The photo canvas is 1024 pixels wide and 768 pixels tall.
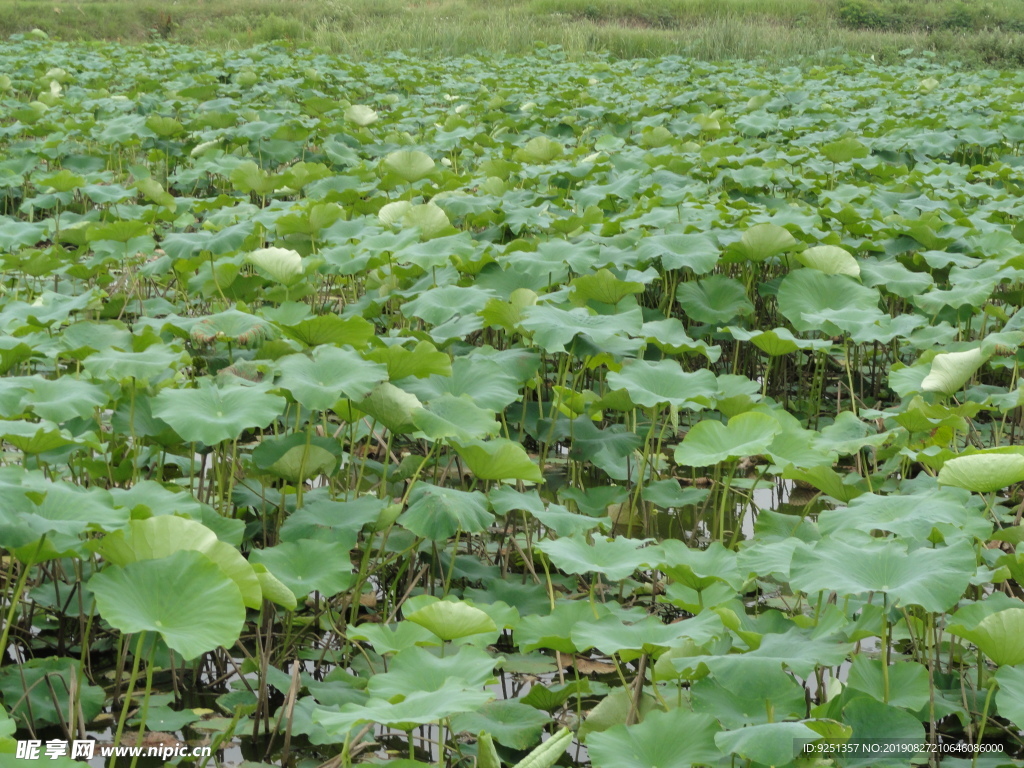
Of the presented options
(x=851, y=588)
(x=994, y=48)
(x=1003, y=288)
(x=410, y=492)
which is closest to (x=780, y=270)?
(x=1003, y=288)

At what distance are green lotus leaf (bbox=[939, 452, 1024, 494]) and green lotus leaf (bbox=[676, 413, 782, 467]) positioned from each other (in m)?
0.40

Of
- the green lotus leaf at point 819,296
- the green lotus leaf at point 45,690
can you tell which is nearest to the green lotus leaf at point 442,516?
the green lotus leaf at point 45,690

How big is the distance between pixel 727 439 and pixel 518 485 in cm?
60

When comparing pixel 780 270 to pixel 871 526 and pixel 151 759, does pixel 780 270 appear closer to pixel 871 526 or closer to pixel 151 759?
pixel 871 526

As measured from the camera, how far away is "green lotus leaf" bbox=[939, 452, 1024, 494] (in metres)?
1.78

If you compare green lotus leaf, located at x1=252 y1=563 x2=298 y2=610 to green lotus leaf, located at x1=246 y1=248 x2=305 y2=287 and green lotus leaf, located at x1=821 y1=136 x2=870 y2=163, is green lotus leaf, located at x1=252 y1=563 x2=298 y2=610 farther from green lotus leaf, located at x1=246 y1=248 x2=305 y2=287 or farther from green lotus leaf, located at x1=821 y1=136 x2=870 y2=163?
green lotus leaf, located at x1=821 y1=136 x2=870 y2=163

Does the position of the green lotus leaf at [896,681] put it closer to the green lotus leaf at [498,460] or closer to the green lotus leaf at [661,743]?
the green lotus leaf at [661,743]

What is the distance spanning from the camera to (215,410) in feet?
6.79

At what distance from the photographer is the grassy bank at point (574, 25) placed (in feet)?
45.1

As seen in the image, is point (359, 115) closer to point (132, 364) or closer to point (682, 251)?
point (682, 251)

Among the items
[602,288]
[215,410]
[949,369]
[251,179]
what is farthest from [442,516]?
[251,179]

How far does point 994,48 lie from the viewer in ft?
48.5

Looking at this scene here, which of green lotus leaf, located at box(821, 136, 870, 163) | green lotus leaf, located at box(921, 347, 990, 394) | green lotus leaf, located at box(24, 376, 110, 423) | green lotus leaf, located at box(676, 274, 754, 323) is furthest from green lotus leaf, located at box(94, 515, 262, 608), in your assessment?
green lotus leaf, located at box(821, 136, 870, 163)

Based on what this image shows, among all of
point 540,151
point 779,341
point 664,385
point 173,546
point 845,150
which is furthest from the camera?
point 540,151
